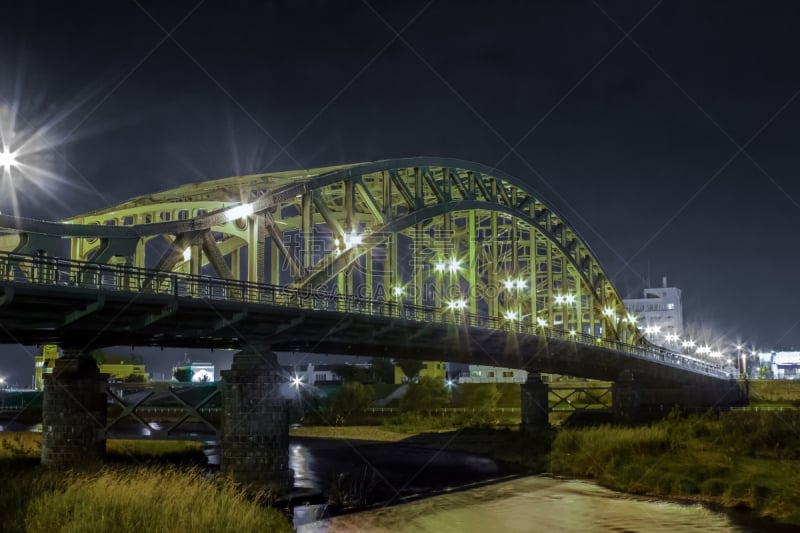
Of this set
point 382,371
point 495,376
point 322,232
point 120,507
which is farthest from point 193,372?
point 120,507

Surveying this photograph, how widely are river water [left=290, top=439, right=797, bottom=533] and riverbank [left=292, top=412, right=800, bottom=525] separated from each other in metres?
1.45

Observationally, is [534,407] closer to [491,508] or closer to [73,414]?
[491,508]

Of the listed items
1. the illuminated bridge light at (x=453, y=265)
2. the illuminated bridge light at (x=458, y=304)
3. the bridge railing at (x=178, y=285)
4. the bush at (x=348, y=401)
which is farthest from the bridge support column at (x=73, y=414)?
the bush at (x=348, y=401)

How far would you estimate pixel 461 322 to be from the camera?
48.3 m

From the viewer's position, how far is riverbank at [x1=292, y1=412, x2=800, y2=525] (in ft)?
106

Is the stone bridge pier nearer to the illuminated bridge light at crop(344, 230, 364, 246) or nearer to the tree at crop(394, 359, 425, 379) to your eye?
the illuminated bridge light at crop(344, 230, 364, 246)

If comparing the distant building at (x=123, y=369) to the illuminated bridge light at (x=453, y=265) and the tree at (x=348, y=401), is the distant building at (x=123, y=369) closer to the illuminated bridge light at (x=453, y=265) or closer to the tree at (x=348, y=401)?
the tree at (x=348, y=401)

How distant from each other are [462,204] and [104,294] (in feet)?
113

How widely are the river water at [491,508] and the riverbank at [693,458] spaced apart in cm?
145

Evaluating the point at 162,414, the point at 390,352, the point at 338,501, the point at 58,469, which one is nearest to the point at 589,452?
the point at 390,352

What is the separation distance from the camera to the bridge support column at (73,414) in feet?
109

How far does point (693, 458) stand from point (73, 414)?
28073 mm

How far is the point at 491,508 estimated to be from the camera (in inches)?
1282

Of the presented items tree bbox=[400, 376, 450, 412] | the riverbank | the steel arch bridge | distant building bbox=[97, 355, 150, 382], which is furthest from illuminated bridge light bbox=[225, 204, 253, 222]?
distant building bbox=[97, 355, 150, 382]
